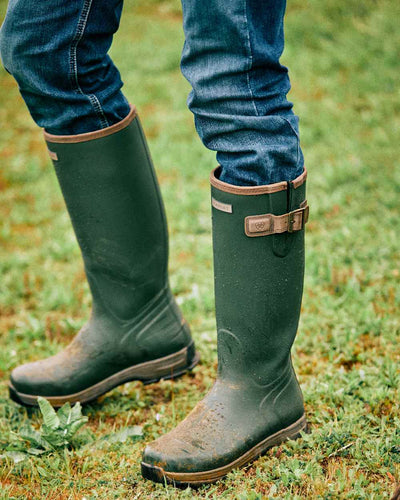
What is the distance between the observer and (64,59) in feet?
4.61

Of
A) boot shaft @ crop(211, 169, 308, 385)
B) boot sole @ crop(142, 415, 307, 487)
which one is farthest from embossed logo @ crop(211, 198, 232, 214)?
boot sole @ crop(142, 415, 307, 487)

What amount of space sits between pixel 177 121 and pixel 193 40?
312 cm

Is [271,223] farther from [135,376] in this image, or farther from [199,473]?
[135,376]

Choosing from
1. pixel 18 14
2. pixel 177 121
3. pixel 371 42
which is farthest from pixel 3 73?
pixel 18 14

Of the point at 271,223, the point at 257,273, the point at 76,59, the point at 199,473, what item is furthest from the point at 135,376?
the point at 76,59

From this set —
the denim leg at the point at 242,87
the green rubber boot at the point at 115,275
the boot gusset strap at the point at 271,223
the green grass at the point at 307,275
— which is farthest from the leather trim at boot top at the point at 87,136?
the green grass at the point at 307,275

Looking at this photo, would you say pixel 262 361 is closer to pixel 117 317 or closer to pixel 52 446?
pixel 117 317

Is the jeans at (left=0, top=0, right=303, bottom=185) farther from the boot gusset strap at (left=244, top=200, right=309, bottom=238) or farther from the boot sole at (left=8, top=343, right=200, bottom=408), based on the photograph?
the boot sole at (left=8, top=343, right=200, bottom=408)

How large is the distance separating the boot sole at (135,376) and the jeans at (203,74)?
71 centimetres

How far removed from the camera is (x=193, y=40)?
1.19 metres

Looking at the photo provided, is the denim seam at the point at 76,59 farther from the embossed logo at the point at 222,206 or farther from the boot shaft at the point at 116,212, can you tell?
the embossed logo at the point at 222,206

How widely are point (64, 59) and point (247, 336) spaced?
0.82m

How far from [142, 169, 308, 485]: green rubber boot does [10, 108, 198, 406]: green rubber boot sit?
0.34 m

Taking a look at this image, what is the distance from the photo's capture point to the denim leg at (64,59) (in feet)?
4.49
